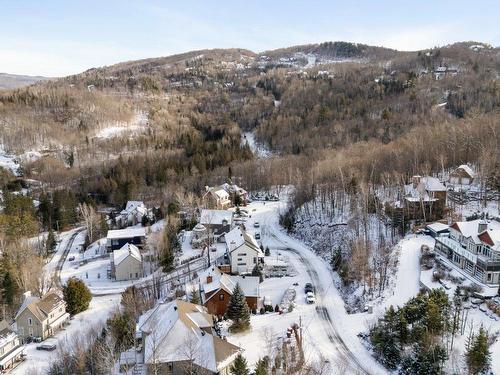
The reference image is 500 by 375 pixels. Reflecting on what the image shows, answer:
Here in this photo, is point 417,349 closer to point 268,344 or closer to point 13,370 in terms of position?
point 268,344

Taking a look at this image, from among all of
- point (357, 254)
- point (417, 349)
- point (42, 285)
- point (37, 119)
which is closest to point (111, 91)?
point (37, 119)

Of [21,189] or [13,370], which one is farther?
[21,189]

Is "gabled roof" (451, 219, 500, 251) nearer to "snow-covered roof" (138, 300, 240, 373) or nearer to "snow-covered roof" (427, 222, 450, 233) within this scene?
"snow-covered roof" (427, 222, 450, 233)

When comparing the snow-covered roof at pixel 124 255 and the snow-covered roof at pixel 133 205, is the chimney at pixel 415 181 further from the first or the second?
the snow-covered roof at pixel 133 205

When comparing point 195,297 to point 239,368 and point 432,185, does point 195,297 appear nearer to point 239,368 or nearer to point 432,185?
point 239,368

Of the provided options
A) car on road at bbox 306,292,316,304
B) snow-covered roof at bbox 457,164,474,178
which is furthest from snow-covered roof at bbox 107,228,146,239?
snow-covered roof at bbox 457,164,474,178

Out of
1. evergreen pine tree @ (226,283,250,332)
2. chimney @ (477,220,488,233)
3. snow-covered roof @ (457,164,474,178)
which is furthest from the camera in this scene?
snow-covered roof @ (457,164,474,178)
